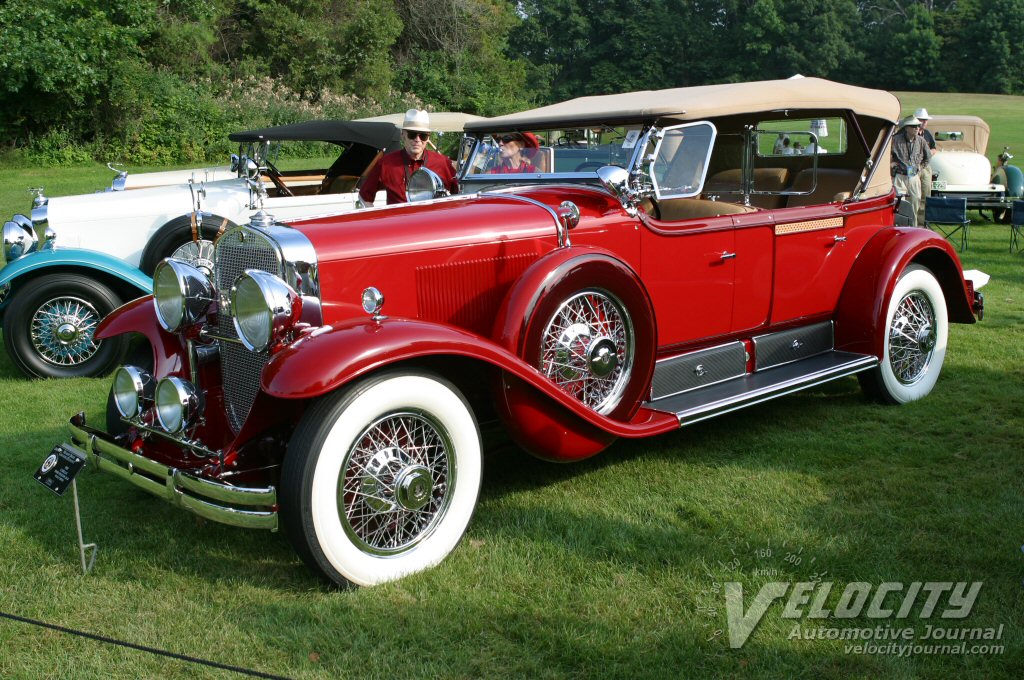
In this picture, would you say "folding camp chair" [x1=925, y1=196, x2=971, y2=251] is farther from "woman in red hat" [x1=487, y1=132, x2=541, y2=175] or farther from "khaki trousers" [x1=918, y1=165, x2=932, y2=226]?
"woman in red hat" [x1=487, y1=132, x2=541, y2=175]

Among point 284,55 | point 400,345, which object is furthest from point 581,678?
point 284,55

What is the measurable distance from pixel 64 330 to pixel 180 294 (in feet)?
11.3

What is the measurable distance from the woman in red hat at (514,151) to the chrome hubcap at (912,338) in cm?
242

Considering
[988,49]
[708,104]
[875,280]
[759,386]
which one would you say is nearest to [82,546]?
[759,386]

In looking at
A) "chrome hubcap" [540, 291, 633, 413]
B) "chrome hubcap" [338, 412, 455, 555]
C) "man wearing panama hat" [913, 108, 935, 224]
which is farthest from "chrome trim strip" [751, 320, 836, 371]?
"man wearing panama hat" [913, 108, 935, 224]

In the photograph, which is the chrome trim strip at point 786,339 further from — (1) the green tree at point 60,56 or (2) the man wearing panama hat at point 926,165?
(1) the green tree at point 60,56

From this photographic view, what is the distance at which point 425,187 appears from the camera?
16.8ft

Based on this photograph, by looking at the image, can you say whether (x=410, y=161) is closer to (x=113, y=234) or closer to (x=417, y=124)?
(x=417, y=124)

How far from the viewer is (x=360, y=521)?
346 centimetres

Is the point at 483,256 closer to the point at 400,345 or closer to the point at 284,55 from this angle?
the point at 400,345

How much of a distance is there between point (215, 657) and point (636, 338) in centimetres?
231

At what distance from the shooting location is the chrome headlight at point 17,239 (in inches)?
279

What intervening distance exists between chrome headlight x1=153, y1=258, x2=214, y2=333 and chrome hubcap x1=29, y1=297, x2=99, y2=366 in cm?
314

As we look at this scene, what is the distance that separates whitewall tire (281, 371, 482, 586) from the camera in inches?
126
